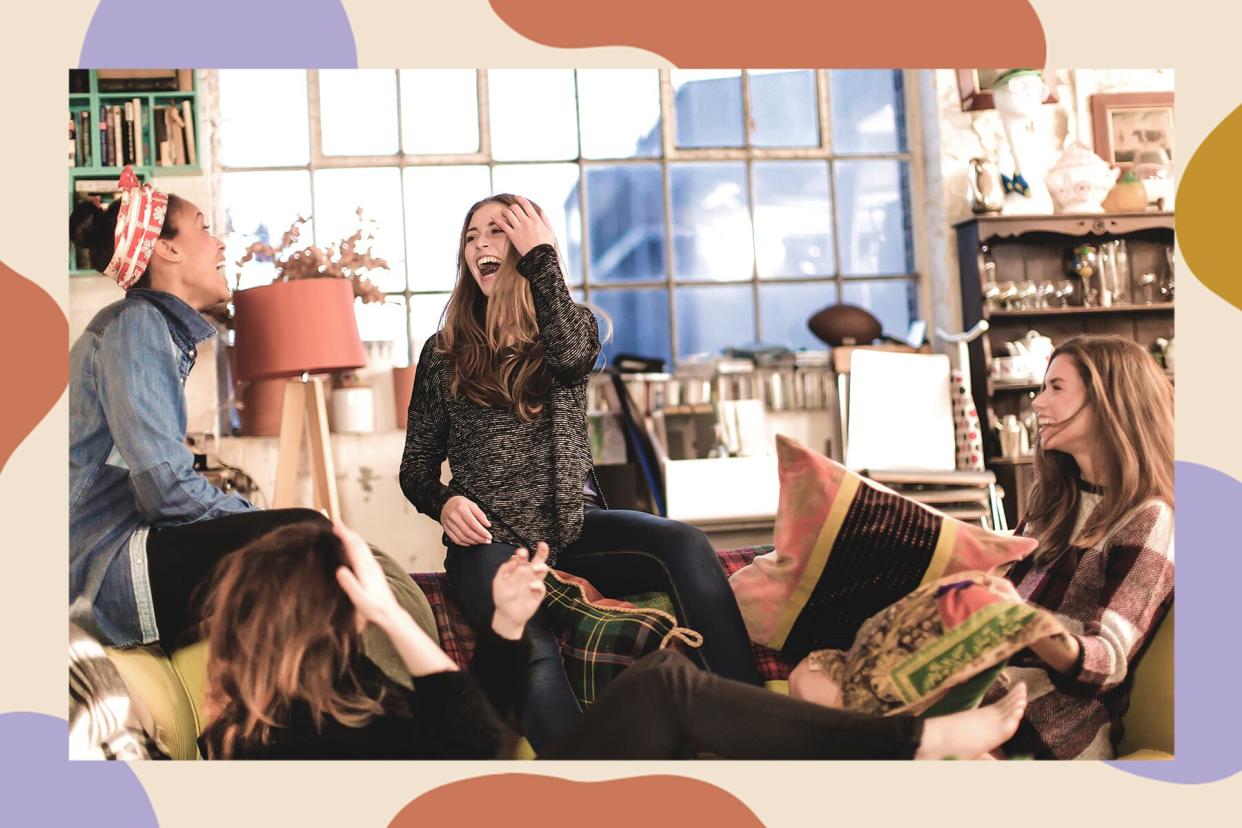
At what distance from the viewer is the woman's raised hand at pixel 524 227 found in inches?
82.4

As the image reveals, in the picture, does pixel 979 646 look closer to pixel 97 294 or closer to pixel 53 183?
pixel 53 183

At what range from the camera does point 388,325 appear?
220 inches

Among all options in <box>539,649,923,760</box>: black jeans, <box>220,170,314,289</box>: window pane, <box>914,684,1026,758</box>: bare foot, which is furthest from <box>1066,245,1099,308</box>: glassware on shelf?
<box>539,649,923,760</box>: black jeans

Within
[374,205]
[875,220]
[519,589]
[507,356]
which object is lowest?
[519,589]

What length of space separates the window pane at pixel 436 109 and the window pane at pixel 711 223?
105 cm

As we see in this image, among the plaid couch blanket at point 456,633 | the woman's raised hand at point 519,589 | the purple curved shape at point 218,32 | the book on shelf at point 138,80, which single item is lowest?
the plaid couch blanket at point 456,633

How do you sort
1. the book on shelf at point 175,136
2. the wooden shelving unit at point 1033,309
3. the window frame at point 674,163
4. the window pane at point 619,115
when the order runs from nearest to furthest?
the book on shelf at point 175,136 → the wooden shelving unit at point 1033,309 → the window frame at point 674,163 → the window pane at point 619,115

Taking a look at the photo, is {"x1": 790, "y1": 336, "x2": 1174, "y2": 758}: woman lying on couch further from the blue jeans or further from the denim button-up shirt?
the denim button-up shirt

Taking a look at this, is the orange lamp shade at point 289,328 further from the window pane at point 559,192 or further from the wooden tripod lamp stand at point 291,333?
the window pane at point 559,192

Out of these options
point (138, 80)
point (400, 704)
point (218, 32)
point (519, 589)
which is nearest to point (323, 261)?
point (138, 80)

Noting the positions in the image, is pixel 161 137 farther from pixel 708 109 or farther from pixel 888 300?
pixel 888 300

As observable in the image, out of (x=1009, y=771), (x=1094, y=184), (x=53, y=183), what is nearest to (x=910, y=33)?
(x=1009, y=771)

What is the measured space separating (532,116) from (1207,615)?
4.54m

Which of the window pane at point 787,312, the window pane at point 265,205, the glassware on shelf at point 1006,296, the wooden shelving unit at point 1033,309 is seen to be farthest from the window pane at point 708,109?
the window pane at point 265,205
